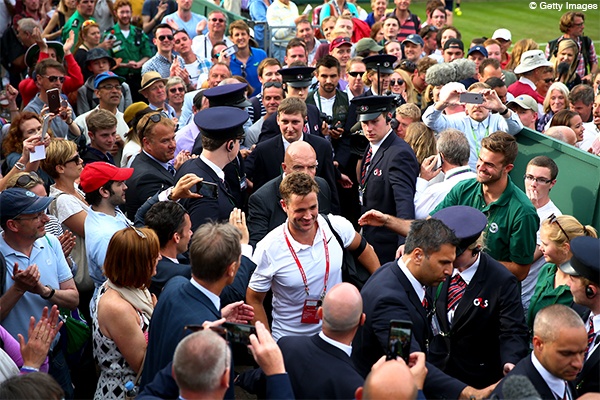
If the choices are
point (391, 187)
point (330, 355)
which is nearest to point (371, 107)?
point (391, 187)

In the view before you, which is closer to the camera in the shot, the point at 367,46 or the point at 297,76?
the point at 297,76

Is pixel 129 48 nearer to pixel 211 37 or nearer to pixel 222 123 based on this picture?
pixel 211 37

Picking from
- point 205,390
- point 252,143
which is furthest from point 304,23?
point 205,390

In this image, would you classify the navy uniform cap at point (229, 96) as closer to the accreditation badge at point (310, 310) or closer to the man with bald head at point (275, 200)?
the man with bald head at point (275, 200)

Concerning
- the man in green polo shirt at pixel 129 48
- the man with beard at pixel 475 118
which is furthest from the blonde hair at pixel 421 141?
the man in green polo shirt at pixel 129 48

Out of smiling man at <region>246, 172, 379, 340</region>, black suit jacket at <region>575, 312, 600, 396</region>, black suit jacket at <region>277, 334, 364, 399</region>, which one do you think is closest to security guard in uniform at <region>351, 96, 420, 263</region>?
smiling man at <region>246, 172, 379, 340</region>

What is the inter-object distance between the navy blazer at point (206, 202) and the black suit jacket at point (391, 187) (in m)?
1.37

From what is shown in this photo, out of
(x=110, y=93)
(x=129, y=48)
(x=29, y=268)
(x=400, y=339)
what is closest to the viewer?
(x=400, y=339)

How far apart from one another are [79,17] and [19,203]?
7205mm

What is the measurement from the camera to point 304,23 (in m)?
12.4

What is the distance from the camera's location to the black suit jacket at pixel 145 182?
645 centimetres

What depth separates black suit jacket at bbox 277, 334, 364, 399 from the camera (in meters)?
3.80

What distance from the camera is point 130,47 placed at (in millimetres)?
11172

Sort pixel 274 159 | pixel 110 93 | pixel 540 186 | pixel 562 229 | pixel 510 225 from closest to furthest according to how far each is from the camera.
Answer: pixel 562 229 → pixel 510 225 → pixel 540 186 → pixel 274 159 → pixel 110 93
